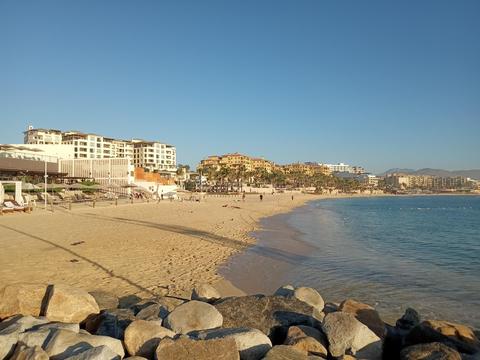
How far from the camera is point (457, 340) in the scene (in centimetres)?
508

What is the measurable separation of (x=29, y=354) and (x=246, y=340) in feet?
7.48

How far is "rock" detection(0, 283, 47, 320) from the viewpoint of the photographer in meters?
5.70

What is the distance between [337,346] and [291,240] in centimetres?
1682

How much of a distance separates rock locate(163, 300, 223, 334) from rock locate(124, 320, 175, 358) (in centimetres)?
27

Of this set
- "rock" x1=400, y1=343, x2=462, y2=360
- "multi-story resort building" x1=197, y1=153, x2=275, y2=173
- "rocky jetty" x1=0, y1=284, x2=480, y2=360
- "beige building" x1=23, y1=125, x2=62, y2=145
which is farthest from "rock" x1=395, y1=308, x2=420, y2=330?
"multi-story resort building" x1=197, y1=153, x2=275, y2=173

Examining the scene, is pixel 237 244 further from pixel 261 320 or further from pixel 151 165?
pixel 151 165

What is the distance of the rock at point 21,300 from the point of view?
5699mm

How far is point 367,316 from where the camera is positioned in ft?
18.4

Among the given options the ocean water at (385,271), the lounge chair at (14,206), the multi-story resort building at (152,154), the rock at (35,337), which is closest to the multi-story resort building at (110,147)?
the multi-story resort building at (152,154)

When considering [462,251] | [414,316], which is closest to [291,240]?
[462,251]

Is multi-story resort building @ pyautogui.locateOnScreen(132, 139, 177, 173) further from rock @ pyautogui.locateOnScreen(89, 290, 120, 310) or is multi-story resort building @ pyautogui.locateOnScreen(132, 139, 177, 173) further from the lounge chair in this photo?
rock @ pyautogui.locateOnScreen(89, 290, 120, 310)

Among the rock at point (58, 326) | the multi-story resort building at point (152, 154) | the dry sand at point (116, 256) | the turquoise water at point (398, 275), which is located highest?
the multi-story resort building at point (152, 154)

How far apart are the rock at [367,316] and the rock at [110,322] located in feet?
10.5

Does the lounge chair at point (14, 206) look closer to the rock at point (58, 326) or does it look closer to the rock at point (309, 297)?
the rock at point (58, 326)
